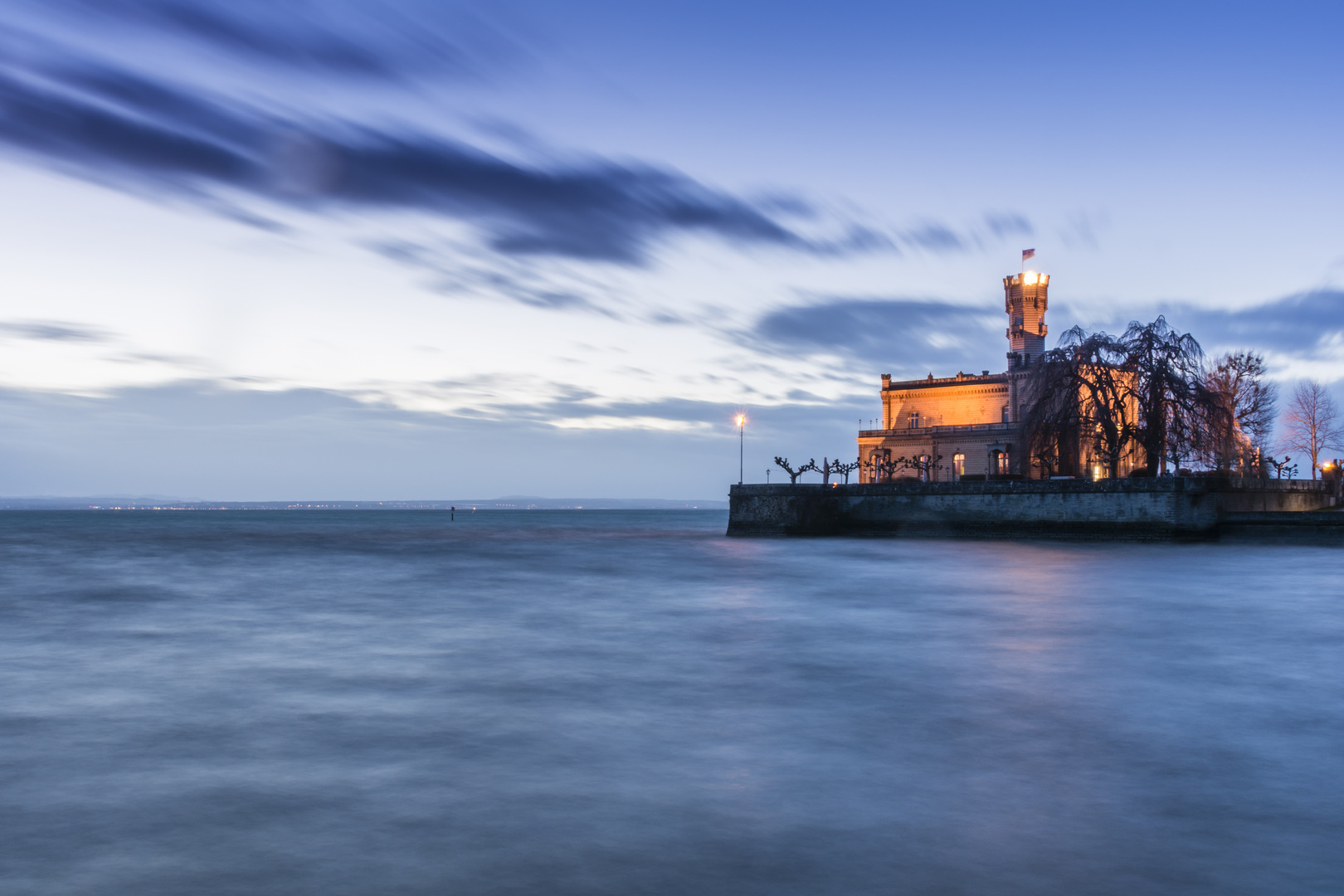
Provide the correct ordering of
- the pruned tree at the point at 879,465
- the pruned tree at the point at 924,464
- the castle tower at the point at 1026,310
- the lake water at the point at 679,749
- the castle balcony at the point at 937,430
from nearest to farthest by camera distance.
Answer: the lake water at the point at 679,749
the castle balcony at the point at 937,430
the pruned tree at the point at 924,464
the pruned tree at the point at 879,465
the castle tower at the point at 1026,310

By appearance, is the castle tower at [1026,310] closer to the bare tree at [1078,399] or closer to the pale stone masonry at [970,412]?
the pale stone masonry at [970,412]

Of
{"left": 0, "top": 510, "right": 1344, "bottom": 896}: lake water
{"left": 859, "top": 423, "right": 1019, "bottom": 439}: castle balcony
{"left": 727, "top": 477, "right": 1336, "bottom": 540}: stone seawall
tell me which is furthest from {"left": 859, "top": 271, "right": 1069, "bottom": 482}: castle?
{"left": 0, "top": 510, "right": 1344, "bottom": 896}: lake water

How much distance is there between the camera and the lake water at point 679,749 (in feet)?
22.2

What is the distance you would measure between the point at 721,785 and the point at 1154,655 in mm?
11361

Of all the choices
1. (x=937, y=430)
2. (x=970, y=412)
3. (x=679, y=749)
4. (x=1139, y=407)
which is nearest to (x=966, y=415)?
(x=970, y=412)

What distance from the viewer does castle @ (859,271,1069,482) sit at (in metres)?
77.2

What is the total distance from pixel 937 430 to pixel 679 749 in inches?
2876

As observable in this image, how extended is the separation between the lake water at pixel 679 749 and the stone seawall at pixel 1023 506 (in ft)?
84.8

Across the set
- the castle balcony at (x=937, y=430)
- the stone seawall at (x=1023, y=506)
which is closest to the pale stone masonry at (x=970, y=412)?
the castle balcony at (x=937, y=430)

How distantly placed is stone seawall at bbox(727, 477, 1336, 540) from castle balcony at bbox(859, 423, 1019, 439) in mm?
19636

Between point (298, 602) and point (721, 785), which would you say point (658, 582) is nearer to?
point (298, 602)

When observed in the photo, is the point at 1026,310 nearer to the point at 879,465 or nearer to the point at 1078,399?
the point at 879,465

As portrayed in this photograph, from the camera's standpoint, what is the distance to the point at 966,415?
84.0 metres

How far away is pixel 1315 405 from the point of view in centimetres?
7475
